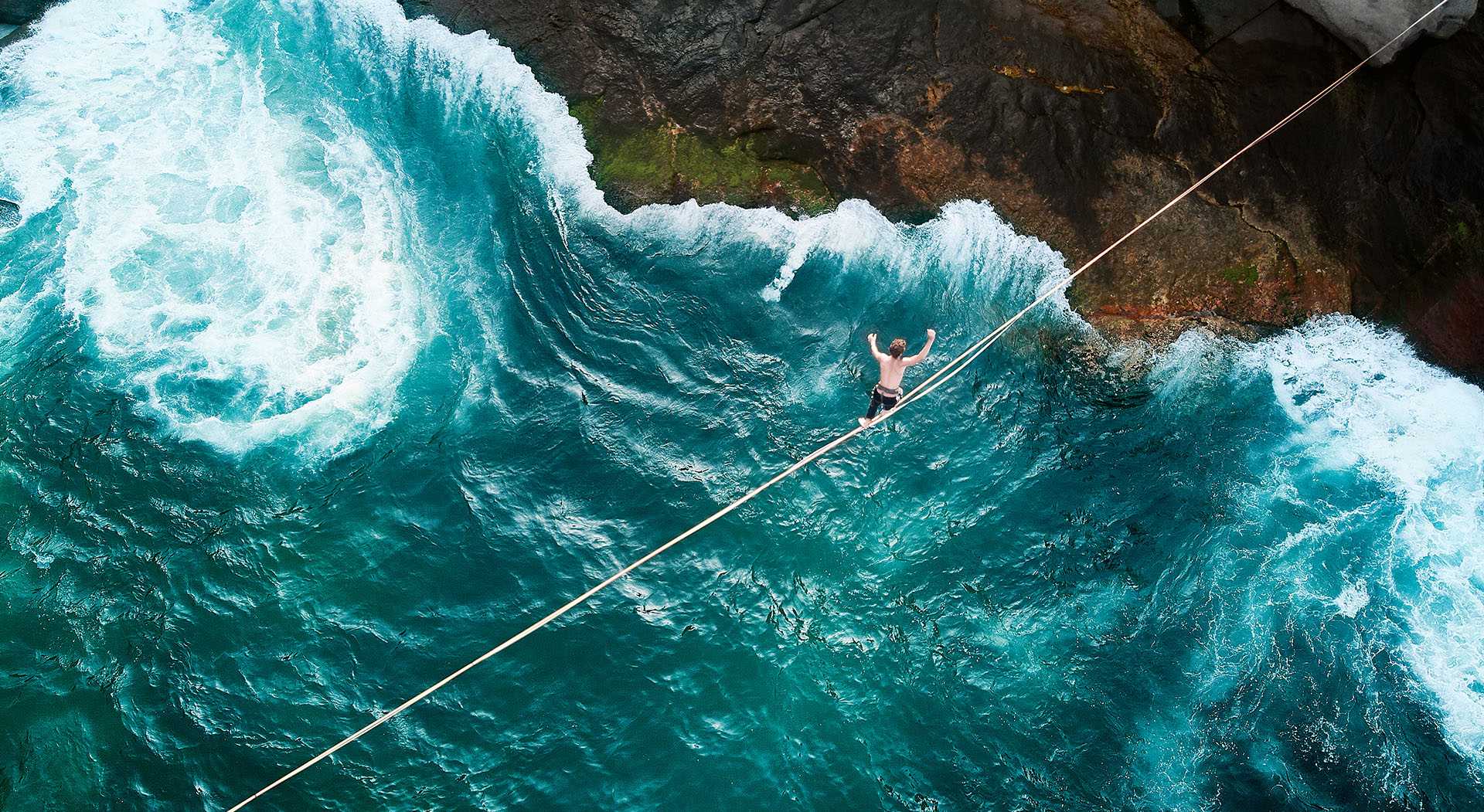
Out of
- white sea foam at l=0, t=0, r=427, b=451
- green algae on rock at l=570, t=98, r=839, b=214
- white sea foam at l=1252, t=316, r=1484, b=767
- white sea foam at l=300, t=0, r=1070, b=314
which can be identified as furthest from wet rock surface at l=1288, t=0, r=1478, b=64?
white sea foam at l=0, t=0, r=427, b=451

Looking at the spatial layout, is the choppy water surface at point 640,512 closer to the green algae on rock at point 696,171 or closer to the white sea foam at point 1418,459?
the white sea foam at point 1418,459

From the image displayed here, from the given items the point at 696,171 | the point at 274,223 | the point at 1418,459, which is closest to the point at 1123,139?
the point at 1418,459

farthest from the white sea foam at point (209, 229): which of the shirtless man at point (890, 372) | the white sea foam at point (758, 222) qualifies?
the shirtless man at point (890, 372)

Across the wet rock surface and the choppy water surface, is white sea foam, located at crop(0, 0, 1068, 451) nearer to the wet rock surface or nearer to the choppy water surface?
the choppy water surface

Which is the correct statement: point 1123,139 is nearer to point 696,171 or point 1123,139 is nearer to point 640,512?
point 696,171

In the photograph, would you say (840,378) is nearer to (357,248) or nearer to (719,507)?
(719,507)

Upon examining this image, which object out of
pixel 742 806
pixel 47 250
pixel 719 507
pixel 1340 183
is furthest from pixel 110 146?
pixel 1340 183
